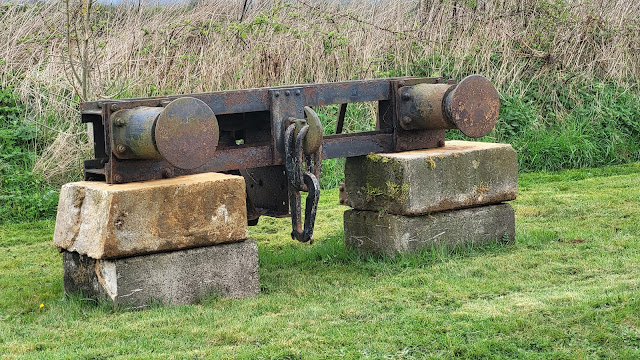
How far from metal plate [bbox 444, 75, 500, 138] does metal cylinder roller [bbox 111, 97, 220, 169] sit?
1.62 m

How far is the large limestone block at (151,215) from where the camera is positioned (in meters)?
4.62

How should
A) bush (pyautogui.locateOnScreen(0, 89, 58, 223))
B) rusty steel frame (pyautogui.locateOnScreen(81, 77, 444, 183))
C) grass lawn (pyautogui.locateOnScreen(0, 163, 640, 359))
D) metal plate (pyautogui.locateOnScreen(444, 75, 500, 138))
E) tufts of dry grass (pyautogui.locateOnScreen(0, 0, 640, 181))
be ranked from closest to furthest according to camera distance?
grass lawn (pyautogui.locateOnScreen(0, 163, 640, 359)) → rusty steel frame (pyautogui.locateOnScreen(81, 77, 444, 183)) → metal plate (pyautogui.locateOnScreen(444, 75, 500, 138)) → bush (pyautogui.locateOnScreen(0, 89, 58, 223)) → tufts of dry grass (pyautogui.locateOnScreen(0, 0, 640, 181))

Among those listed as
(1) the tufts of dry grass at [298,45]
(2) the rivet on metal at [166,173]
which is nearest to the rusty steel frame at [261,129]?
(2) the rivet on metal at [166,173]

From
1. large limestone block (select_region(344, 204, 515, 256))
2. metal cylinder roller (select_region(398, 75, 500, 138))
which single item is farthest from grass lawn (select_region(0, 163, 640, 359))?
metal cylinder roller (select_region(398, 75, 500, 138))

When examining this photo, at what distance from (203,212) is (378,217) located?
1378 mm

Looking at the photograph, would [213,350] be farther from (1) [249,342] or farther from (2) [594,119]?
(2) [594,119]

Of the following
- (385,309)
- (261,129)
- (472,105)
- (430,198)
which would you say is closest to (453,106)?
(472,105)

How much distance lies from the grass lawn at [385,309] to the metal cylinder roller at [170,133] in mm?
839

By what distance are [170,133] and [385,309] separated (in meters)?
1.46

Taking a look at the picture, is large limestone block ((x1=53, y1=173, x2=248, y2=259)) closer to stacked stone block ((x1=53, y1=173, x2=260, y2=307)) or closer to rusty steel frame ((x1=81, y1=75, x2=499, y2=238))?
stacked stone block ((x1=53, y1=173, x2=260, y2=307))

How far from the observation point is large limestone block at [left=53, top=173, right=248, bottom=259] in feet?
15.2

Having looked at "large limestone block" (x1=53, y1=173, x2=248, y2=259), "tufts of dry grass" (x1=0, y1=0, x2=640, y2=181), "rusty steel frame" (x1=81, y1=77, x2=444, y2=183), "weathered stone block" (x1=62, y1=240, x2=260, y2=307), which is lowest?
"weathered stone block" (x1=62, y1=240, x2=260, y2=307)

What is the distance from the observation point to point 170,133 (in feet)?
15.0

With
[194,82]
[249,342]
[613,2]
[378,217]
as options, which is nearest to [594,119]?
[613,2]
